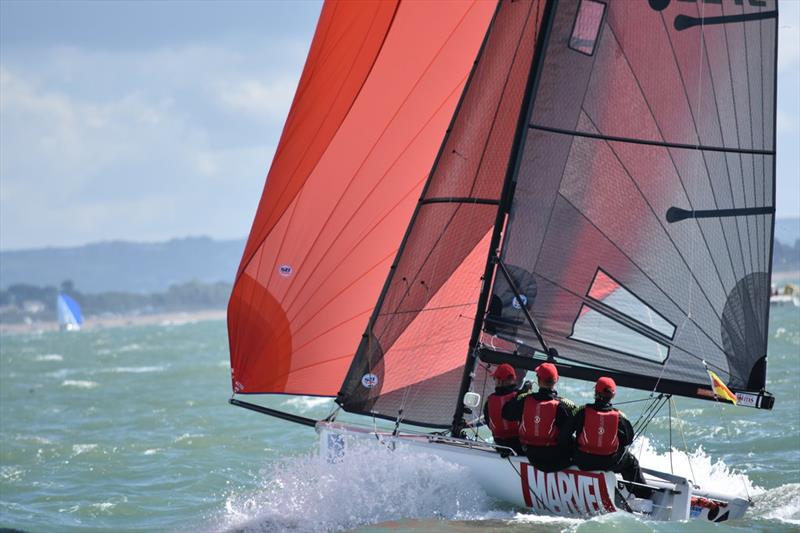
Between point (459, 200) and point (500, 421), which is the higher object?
point (459, 200)

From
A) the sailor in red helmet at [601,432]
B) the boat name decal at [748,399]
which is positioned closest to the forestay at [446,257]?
the sailor in red helmet at [601,432]

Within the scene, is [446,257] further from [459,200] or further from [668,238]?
[668,238]

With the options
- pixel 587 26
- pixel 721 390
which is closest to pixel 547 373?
pixel 721 390

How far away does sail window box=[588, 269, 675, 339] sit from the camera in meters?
6.77

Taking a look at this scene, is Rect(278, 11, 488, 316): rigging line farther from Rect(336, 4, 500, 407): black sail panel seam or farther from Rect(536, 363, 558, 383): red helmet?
Rect(536, 363, 558, 383): red helmet

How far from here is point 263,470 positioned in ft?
29.5

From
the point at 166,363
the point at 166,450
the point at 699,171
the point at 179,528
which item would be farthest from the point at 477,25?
the point at 166,363

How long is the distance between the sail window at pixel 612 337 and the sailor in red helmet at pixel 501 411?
498mm

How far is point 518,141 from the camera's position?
668cm

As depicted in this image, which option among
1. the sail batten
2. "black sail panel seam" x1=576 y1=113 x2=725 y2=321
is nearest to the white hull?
the sail batten

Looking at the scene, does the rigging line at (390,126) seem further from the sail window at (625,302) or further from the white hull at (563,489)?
the sail window at (625,302)

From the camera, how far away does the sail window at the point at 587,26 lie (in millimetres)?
6605

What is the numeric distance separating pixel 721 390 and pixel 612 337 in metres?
0.73

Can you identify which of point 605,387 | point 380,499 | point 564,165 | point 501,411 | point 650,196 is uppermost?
point 564,165
